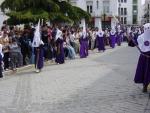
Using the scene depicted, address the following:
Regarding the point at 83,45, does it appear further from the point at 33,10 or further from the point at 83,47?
the point at 33,10

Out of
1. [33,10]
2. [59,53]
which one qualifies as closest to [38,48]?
[59,53]

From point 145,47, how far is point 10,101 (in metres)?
3.63

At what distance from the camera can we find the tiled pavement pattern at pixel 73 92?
10336 mm

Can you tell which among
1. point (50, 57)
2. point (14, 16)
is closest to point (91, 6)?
point (14, 16)

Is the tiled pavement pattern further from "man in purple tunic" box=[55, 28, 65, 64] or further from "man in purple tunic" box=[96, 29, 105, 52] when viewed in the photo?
"man in purple tunic" box=[96, 29, 105, 52]

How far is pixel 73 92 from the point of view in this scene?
492 inches

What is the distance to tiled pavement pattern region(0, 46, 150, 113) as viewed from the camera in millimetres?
10336

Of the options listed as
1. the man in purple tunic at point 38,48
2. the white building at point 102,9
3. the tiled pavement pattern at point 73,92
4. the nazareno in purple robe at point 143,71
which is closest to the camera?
the tiled pavement pattern at point 73,92

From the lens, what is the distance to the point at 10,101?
11.5 metres

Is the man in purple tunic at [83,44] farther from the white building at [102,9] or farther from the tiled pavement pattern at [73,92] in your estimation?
the white building at [102,9]

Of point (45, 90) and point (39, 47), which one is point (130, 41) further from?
point (39, 47)

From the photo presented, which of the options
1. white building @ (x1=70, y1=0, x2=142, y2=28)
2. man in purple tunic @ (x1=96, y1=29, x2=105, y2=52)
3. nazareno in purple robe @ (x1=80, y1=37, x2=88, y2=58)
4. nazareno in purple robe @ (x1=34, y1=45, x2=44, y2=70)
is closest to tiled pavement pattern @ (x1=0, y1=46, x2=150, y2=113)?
nazareno in purple robe @ (x1=34, y1=45, x2=44, y2=70)

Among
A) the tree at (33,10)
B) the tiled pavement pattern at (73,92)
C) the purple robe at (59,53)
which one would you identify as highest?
the tree at (33,10)

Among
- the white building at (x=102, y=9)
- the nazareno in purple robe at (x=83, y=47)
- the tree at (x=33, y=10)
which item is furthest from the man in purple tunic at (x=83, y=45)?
the white building at (x=102, y=9)
